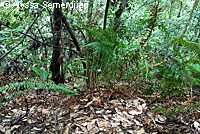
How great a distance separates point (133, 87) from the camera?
1.87 meters

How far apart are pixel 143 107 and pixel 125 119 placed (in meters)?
0.29

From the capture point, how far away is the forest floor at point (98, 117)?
4.05ft

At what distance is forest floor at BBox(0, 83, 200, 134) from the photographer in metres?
1.23

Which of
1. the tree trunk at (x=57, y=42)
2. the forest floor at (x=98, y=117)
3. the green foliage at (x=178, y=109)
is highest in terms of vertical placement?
the tree trunk at (x=57, y=42)

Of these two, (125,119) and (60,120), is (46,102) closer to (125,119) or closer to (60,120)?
(60,120)

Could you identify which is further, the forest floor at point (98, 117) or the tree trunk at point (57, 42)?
the tree trunk at point (57, 42)

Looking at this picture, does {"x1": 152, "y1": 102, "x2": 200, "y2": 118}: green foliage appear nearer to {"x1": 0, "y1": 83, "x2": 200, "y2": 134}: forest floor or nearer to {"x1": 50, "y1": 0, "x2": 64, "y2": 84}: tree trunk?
{"x1": 0, "y1": 83, "x2": 200, "y2": 134}: forest floor

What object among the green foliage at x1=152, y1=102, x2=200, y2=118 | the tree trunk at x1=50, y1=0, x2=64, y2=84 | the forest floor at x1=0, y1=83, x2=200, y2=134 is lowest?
the forest floor at x1=0, y1=83, x2=200, y2=134

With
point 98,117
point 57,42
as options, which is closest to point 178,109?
point 98,117

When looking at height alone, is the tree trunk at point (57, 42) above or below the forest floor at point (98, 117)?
above

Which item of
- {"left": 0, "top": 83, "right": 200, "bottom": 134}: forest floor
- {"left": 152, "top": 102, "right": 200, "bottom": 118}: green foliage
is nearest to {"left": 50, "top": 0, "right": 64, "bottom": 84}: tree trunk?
{"left": 0, "top": 83, "right": 200, "bottom": 134}: forest floor

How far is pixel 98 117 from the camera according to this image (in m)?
1.36

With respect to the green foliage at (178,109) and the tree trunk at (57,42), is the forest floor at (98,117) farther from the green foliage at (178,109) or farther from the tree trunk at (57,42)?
the tree trunk at (57,42)

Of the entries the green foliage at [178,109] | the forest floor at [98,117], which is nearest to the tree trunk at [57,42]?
the forest floor at [98,117]
